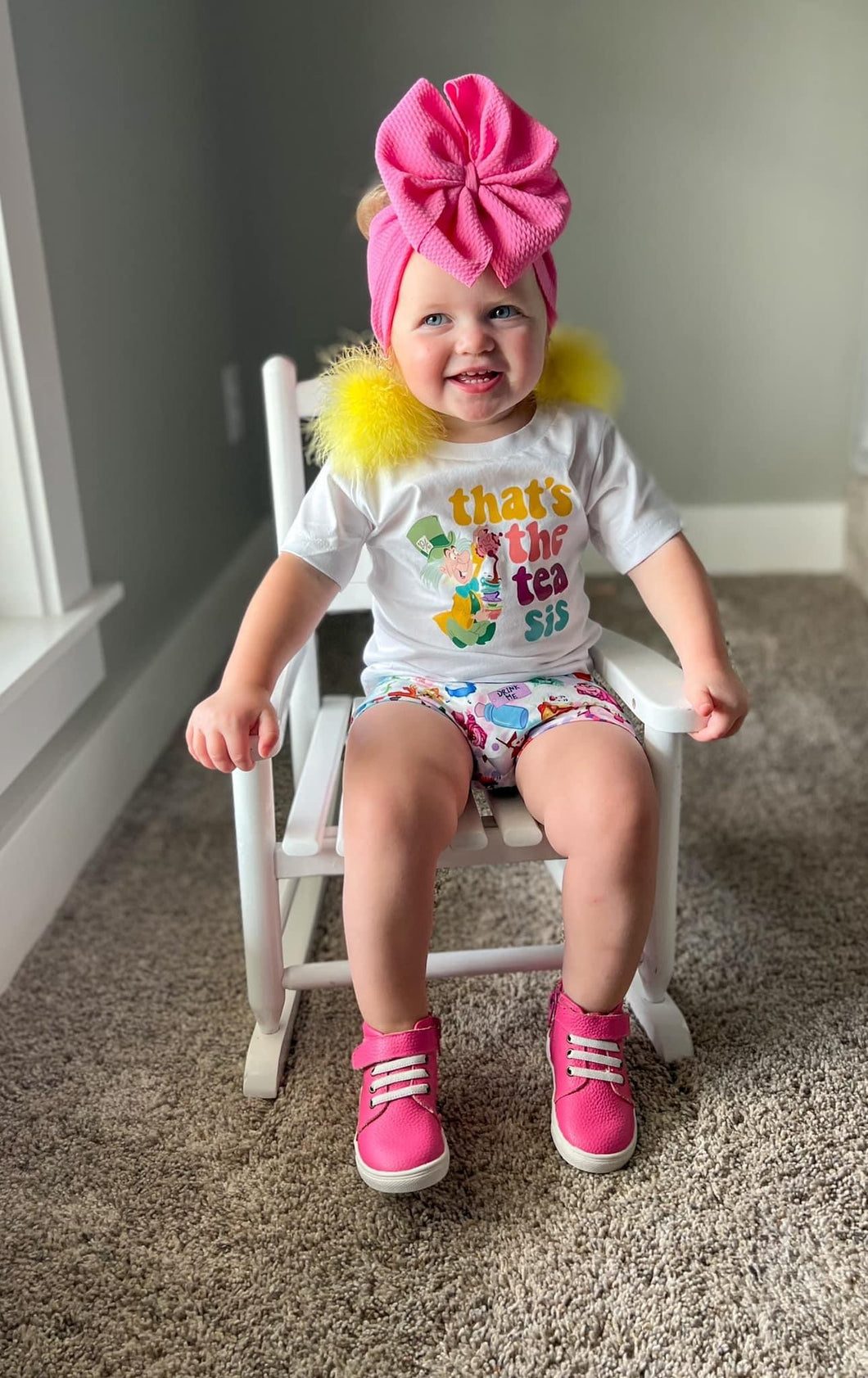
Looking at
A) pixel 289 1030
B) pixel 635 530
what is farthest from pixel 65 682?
pixel 635 530

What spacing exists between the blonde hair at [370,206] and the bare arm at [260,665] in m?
0.27

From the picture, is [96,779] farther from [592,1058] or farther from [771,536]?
[771,536]

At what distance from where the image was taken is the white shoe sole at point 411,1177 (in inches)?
29.3

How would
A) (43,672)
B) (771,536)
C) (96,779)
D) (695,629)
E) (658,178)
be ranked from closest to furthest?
1. (695,629)
2. (43,672)
3. (96,779)
4. (658,178)
5. (771,536)

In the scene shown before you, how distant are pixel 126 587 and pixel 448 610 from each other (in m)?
0.65

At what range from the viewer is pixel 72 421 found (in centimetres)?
123

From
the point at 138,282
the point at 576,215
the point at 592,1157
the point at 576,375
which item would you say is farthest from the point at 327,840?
the point at 576,215

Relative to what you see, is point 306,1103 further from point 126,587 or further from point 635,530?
point 126,587

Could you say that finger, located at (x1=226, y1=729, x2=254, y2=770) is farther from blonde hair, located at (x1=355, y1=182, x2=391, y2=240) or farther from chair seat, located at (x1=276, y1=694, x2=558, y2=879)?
blonde hair, located at (x1=355, y1=182, x2=391, y2=240)

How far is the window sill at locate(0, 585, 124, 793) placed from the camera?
103 centimetres

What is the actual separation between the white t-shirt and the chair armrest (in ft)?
0.12

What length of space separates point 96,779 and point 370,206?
68 centimetres

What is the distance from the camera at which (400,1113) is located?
0.76 metres

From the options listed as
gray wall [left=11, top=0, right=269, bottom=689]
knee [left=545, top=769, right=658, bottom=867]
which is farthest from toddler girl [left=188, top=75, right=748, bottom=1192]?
gray wall [left=11, top=0, right=269, bottom=689]
